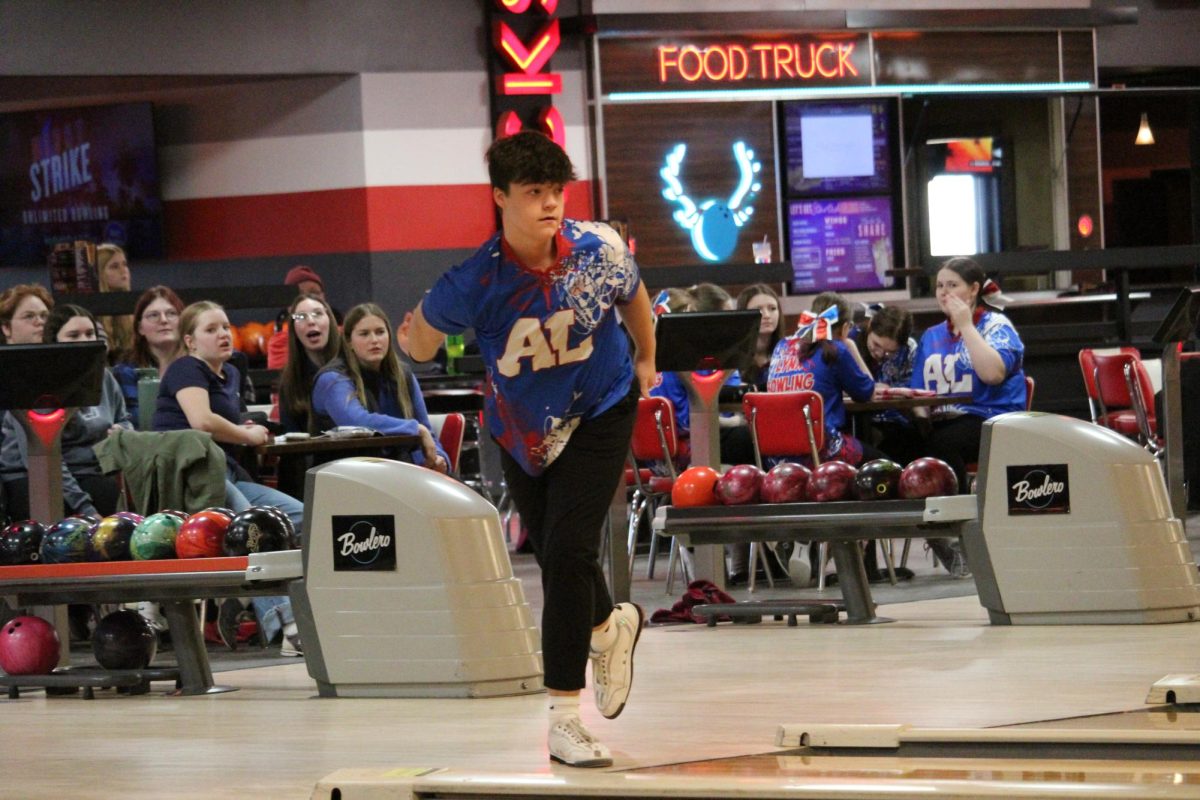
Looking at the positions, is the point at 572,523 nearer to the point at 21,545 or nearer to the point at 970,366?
the point at 21,545

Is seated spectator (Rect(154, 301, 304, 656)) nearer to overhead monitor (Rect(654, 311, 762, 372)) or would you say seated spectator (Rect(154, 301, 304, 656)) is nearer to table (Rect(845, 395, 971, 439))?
overhead monitor (Rect(654, 311, 762, 372))

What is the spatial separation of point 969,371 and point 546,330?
4.34m

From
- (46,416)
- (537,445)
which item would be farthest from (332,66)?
(537,445)

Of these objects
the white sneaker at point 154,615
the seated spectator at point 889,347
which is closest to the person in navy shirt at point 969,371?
the seated spectator at point 889,347

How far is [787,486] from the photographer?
6.18 metres

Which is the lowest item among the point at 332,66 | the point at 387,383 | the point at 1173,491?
the point at 1173,491

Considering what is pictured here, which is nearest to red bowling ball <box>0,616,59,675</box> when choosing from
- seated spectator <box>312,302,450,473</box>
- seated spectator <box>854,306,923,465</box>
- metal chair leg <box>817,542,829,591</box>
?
seated spectator <box>312,302,450,473</box>

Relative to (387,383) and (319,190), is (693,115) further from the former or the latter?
(387,383)

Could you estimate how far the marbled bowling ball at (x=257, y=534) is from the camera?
5332 mm

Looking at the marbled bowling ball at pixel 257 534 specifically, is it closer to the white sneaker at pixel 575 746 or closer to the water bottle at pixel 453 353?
the white sneaker at pixel 575 746

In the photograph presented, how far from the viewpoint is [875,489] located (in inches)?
238

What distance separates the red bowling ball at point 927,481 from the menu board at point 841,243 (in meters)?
7.25

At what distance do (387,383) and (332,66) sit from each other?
17.5ft

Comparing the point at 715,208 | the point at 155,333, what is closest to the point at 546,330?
the point at 155,333
